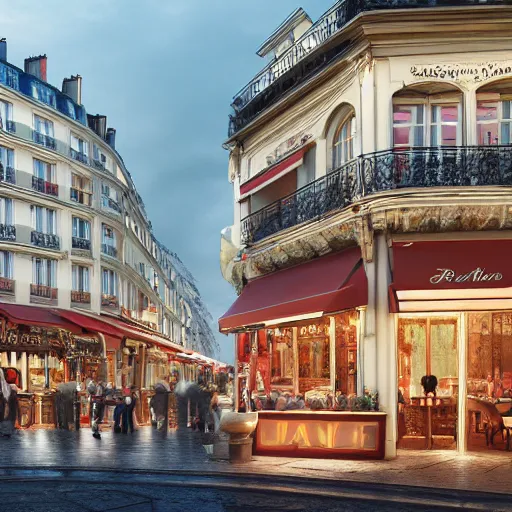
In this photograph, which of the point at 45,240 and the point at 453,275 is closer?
the point at 453,275

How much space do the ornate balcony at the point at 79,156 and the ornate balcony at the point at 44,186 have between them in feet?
6.74

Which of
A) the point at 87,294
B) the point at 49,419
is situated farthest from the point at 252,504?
the point at 87,294

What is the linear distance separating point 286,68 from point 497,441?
8432 mm

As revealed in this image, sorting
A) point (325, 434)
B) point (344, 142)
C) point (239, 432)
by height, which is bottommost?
point (325, 434)

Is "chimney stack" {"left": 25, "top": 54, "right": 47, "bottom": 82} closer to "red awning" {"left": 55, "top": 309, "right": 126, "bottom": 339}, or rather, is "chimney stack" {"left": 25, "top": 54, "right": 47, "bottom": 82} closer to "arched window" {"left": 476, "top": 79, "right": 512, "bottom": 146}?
"red awning" {"left": 55, "top": 309, "right": 126, "bottom": 339}

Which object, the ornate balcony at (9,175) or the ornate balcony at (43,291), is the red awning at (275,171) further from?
the ornate balcony at (43,291)

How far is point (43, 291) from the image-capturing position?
133 feet

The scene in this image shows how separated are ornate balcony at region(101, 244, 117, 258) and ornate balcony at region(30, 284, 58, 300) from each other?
4784mm

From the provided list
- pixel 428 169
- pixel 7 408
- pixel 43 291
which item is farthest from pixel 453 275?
pixel 43 291

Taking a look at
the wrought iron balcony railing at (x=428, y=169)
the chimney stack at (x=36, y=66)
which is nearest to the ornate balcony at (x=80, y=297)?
the chimney stack at (x=36, y=66)

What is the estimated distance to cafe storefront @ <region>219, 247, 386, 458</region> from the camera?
14.6 m

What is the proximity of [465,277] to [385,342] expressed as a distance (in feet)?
5.33

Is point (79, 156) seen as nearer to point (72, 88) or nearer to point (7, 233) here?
point (72, 88)

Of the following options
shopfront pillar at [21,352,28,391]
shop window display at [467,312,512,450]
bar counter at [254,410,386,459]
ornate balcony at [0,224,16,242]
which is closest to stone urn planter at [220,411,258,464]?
bar counter at [254,410,386,459]
